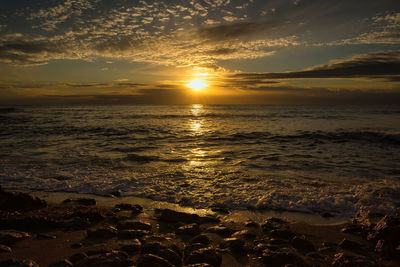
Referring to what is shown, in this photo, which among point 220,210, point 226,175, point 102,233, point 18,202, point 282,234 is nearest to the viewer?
point 102,233

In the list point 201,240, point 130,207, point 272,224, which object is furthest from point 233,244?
point 130,207

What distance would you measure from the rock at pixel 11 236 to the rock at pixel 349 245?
485 cm

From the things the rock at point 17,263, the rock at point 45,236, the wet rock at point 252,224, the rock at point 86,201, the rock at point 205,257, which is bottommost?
the rock at point 86,201

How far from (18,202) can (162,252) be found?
11.9 ft

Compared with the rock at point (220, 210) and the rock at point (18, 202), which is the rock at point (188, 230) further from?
the rock at point (18, 202)

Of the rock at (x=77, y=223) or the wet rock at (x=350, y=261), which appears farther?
the rock at (x=77, y=223)

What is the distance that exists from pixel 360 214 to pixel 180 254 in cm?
381

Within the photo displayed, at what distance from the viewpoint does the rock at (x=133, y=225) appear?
4.11 meters

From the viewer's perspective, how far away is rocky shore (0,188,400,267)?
3.13 metres

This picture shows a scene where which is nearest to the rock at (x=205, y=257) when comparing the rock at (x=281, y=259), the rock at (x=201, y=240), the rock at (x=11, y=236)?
the rock at (x=201, y=240)

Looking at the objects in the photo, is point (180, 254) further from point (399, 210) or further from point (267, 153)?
point (267, 153)

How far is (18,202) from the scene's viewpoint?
4.90m

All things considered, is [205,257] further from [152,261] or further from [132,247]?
[132,247]

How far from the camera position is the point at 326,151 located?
12.3 m
